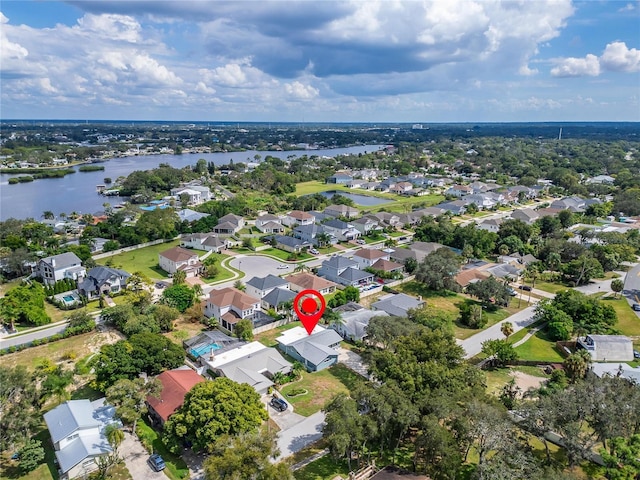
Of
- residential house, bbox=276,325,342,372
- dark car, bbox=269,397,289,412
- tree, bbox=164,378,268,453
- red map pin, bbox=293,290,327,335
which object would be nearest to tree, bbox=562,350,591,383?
residential house, bbox=276,325,342,372

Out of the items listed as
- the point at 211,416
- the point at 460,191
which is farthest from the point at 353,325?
the point at 460,191

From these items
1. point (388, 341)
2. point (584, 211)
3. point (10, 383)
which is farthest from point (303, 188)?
point (10, 383)

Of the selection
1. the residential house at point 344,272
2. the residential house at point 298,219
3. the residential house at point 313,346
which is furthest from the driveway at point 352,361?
the residential house at point 298,219

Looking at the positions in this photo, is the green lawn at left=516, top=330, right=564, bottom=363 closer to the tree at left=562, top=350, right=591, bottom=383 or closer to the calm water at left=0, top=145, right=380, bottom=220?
the tree at left=562, top=350, right=591, bottom=383

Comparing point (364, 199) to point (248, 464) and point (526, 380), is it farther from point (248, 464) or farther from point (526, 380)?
point (248, 464)

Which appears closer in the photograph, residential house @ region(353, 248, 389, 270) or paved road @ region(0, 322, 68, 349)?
paved road @ region(0, 322, 68, 349)

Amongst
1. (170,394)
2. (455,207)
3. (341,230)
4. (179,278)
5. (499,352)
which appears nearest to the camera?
(170,394)

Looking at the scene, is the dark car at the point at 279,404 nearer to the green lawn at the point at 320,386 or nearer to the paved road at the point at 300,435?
the green lawn at the point at 320,386
